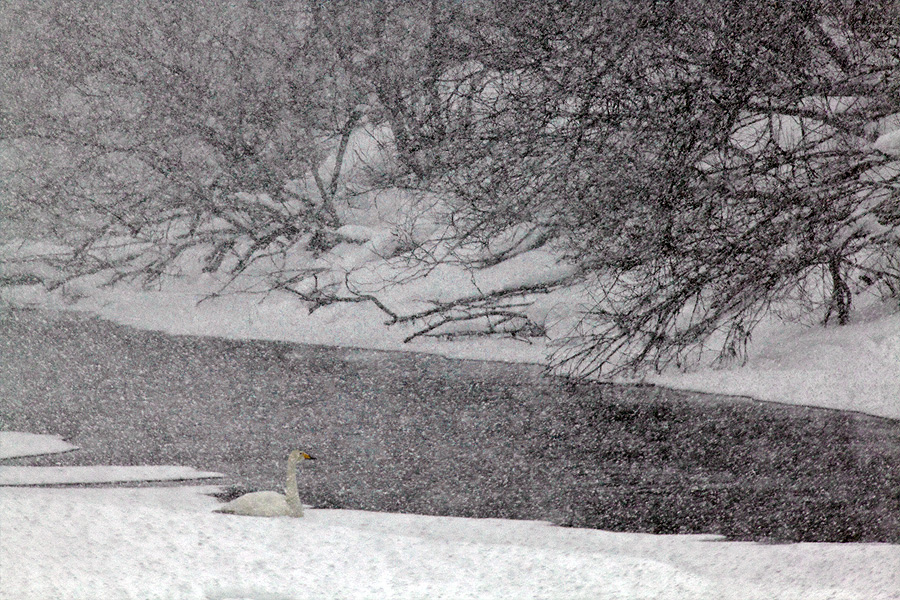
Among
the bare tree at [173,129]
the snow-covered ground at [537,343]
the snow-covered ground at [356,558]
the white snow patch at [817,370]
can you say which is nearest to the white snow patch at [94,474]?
the snow-covered ground at [356,558]

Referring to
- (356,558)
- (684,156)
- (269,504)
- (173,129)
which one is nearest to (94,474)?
(269,504)

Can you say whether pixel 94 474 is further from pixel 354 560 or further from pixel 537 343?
pixel 537 343

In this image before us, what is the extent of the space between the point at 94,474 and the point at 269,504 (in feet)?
1.51

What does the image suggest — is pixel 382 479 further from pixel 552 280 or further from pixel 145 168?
pixel 145 168

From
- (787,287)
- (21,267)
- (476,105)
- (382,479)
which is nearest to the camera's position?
(382,479)

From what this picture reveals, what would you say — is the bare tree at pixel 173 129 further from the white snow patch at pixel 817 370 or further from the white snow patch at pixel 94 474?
the white snow patch at pixel 817 370

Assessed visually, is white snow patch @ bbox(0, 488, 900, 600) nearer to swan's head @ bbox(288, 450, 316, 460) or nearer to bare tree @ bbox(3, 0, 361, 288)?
swan's head @ bbox(288, 450, 316, 460)

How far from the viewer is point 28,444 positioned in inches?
87.9

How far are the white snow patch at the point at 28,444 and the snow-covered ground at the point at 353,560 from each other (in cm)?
24

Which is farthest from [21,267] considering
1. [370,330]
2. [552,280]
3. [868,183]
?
[868,183]

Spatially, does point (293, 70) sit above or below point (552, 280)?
above

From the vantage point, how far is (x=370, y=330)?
3270 mm

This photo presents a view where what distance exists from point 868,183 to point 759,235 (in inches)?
13.6

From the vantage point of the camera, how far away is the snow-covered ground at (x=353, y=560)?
1627mm
